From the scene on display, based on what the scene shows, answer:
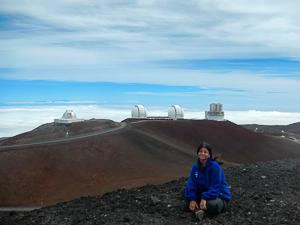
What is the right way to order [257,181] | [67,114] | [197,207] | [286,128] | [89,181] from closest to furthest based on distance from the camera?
[197,207] → [257,181] → [89,181] → [67,114] → [286,128]

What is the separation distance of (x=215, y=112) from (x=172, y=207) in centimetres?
5912

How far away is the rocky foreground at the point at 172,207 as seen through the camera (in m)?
11.3

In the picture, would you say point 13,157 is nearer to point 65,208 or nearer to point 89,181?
point 89,181

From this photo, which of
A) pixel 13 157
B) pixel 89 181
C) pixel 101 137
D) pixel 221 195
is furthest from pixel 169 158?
pixel 221 195

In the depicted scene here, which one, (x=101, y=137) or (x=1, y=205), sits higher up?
(x=101, y=137)

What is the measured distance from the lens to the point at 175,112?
70875 millimetres

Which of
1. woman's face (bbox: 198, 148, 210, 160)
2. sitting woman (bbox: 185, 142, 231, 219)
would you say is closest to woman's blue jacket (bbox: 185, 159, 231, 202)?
sitting woman (bbox: 185, 142, 231, 219)

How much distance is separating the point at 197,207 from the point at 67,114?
54.6 meters

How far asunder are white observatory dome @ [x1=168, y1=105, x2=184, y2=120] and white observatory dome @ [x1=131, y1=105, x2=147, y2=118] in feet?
10.8

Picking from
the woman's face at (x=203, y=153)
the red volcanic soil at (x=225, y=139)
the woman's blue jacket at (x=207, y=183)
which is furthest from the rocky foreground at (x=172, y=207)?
the red volcanic soil at (x=225, y=139)

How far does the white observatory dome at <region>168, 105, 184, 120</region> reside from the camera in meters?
70.9

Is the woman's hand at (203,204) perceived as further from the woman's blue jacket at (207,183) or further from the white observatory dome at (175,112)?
the white observatory dome at (175,112)

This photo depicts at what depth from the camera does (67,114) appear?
64875mm

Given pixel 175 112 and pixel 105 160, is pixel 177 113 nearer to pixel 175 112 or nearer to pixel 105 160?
pixel 175 112
